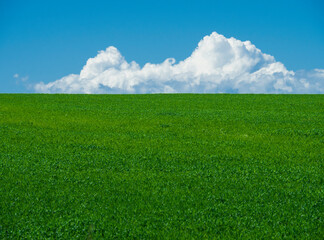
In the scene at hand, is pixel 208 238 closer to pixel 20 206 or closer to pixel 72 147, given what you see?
pixel 20 206

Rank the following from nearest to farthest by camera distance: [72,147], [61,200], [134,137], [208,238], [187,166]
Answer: [208,238] < [61,200] < [187,166] < [72,147] < [134,137]

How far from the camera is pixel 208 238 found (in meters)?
8.07

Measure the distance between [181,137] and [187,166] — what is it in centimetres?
481

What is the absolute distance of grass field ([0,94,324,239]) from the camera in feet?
28.3

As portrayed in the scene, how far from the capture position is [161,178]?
37.7 ft

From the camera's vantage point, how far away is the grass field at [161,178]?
8617 mm

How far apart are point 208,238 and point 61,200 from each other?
427 centimetres

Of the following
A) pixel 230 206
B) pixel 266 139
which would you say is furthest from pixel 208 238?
pixel 266 139

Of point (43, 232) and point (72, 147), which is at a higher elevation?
point (72, 147)

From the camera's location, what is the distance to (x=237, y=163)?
13.1m

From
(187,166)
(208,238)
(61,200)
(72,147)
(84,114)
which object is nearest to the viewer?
(208,238)

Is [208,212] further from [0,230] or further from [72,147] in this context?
[72,147]

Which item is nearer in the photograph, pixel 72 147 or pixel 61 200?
pixel 61 200

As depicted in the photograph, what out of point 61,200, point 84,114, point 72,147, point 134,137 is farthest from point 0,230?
point 84,114
